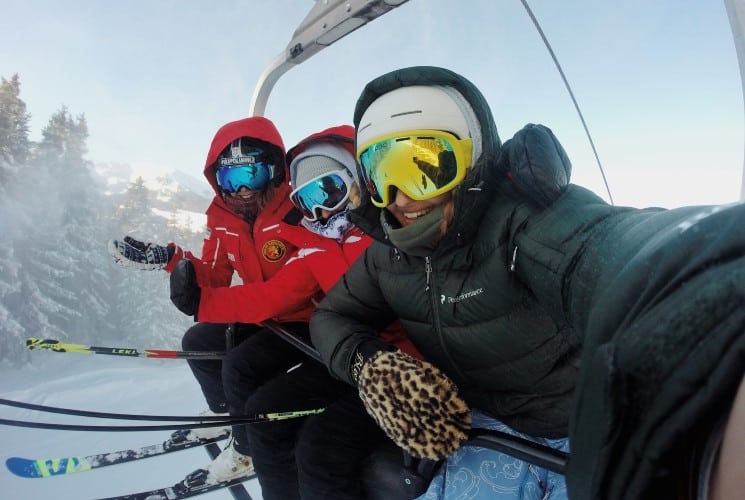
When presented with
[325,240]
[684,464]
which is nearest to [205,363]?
[325,240]

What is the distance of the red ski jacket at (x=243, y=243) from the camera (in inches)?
108

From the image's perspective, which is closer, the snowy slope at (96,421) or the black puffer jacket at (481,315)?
the black puffer jacket at (481,315)

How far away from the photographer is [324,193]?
254 cm

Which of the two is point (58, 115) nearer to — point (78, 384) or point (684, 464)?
point (78, 384)

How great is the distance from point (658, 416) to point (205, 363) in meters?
3.50

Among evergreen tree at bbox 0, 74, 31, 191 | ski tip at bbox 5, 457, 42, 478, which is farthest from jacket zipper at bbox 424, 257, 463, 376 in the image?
evergreen tree at bbox 0, 74, 31, 191

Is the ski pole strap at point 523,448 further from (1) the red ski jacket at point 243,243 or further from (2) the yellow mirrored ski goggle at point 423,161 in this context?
(1) the red ski jacket at point 243,243

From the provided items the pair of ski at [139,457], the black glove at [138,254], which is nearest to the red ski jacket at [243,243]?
the black glove at [138,254]

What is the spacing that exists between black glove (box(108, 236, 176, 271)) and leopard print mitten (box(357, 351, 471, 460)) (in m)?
2.59

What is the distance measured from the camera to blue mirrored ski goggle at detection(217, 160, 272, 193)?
9.84ft

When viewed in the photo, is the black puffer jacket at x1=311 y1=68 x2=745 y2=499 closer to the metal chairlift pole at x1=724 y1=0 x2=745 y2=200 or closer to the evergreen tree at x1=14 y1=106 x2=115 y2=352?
the metal chairlift pole at x1=724 y1=0 x2=745 y2=200

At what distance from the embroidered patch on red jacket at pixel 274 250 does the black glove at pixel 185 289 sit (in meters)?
0.53

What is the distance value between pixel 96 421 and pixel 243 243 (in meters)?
10.0

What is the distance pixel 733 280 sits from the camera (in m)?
0.39
